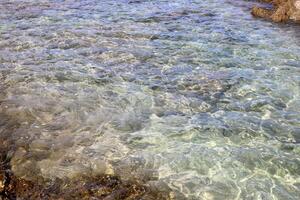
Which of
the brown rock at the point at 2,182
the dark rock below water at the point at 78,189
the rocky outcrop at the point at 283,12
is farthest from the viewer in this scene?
the rocky outcrop at the point at 283,12

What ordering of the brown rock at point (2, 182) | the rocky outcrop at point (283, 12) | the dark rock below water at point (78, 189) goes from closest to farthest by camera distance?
the dark rock below water at point (78, 189) < the brown rock at point (2, 182) < the rocky outcrop at point (283, 12)

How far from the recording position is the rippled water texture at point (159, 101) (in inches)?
352

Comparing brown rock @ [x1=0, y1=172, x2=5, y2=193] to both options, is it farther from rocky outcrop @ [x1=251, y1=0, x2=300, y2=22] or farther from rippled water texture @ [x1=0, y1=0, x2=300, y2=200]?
rocky outcrop @ [x1=251, y1=0, x2=300, y2=22]

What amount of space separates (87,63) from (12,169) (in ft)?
22.0

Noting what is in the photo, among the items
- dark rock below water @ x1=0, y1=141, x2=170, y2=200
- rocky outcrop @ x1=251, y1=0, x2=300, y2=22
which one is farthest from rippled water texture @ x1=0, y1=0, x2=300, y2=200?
rocky outcrop @ x1=251, y1=0, x2=300, y2=22

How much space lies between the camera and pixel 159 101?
39.4ft

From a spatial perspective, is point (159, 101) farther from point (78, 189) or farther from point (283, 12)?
point (283, 12)

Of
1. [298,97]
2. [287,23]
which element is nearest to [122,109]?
[298,97]

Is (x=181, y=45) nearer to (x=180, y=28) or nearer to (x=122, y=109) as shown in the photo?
(x=180, y=28)

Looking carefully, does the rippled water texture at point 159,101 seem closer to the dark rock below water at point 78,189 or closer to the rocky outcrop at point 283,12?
the dark rock below water at point 78,189

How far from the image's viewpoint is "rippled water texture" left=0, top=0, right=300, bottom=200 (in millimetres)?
8938

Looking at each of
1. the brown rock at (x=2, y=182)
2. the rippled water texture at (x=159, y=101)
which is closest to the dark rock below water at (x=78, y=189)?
the brown rock at (x=2, y=182)

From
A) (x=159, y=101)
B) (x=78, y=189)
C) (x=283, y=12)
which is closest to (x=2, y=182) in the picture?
(x=78, y=189)

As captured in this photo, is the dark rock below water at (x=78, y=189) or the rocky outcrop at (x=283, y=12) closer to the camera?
the dark rock below water at (x=78, y=189)
